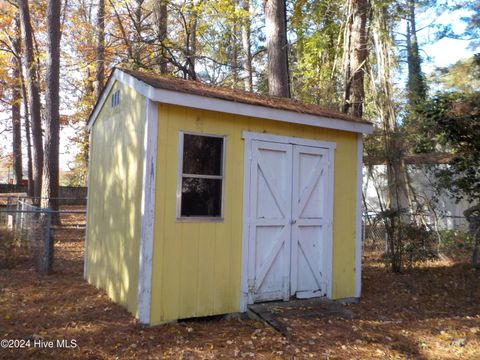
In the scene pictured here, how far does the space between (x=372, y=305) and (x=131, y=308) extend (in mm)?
3554

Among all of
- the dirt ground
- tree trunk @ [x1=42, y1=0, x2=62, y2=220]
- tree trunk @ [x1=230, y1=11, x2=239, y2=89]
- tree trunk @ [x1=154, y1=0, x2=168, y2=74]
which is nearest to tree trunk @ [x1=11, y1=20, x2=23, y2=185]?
tree trunk @ [x1=230, y1=11, x2=239, y2=89]

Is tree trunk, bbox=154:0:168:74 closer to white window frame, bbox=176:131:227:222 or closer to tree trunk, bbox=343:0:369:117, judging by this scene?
tree trunk, bbox=343:0:369:117

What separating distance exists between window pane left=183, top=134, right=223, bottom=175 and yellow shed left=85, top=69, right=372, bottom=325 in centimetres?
1

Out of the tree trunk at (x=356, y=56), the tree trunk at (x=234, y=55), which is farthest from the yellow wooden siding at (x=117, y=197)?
the tree trunk at (x=234, y=55)

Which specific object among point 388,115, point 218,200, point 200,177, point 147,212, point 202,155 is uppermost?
point 388,115

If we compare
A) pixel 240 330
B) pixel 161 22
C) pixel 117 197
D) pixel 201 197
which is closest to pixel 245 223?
pixel 201 197

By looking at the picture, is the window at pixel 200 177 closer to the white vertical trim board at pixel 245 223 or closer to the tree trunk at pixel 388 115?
the white vertical trim board at pixel 245 223

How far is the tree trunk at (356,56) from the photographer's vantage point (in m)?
10.0

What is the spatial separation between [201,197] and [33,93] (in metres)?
13.6

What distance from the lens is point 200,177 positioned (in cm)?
556

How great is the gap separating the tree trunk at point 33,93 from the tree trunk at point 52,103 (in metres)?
2.32

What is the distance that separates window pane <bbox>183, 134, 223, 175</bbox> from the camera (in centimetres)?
550

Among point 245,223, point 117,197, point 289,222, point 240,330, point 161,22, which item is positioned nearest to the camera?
point 240,330

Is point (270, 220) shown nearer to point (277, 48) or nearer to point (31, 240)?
point (31, 240)
